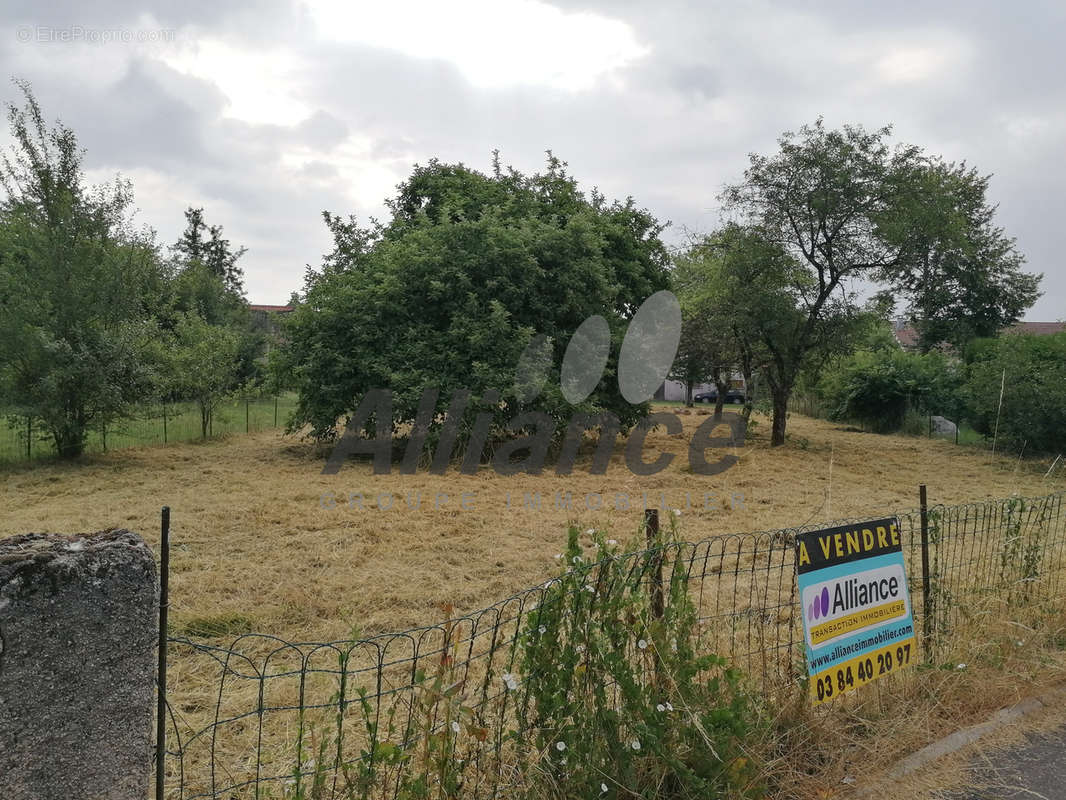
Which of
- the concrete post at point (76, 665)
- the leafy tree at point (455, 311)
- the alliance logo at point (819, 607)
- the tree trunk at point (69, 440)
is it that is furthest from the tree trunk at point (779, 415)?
the concrete post at point (76, 665)

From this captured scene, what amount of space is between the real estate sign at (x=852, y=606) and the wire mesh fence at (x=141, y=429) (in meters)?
11.3

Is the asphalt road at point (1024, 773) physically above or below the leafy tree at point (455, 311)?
below

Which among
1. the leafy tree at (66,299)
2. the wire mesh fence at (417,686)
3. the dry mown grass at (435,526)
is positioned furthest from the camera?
the leafy tree at (66,299)

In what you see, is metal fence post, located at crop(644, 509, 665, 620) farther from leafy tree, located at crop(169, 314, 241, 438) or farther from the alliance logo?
leafy tree, located at crop(169, 314, 241, 438)

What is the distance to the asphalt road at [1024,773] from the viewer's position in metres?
2.61

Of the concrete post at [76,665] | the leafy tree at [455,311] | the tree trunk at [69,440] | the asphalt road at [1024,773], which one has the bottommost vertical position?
the asphalt road at [1024,773]

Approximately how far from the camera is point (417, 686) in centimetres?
221

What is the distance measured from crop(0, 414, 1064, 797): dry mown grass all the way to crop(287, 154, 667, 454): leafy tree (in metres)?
1.33

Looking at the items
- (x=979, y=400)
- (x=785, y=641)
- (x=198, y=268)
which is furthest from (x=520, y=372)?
(x=198, y=268)

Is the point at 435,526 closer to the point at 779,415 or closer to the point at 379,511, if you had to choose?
the point at 379,511

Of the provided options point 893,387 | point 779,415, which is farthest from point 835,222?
point 893,387

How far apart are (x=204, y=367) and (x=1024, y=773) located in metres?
14.6

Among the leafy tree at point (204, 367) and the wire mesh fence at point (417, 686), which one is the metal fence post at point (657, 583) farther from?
the leafy tree at point (204, 367)

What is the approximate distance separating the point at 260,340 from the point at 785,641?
82.6ft
